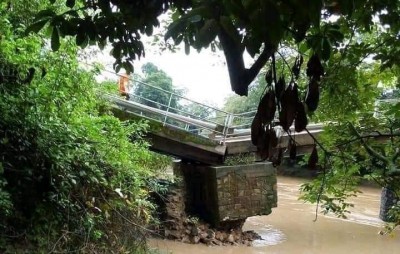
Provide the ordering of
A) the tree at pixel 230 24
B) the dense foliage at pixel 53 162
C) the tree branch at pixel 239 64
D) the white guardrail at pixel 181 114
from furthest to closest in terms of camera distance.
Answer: the white guardrail at pixel 181 114 → the dense foliage at pixel 53 162 → the tree branch at pixel 239 64 → the tree at pixel 230 24

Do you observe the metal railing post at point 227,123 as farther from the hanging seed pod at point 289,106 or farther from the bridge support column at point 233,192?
the hanging seed pod at point 289,106

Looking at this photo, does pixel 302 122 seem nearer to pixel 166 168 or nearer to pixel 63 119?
pixel 63 119

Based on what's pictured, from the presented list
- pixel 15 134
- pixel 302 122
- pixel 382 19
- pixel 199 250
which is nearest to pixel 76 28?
pixel 302 122

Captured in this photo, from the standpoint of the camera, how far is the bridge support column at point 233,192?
770 cm

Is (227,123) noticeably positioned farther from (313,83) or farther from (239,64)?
(239,64)

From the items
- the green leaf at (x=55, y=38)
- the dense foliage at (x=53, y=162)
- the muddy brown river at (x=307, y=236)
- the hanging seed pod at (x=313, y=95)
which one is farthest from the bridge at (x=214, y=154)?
the hanging seed pod at (x=313, y=95)

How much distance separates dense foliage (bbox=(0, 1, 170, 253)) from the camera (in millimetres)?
3404

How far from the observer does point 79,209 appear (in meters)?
3.63

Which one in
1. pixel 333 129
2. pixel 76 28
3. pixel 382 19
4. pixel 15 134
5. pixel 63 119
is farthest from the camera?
pixel 63 119

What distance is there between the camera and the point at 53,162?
3469mm

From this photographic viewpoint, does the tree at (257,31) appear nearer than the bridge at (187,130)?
Yes

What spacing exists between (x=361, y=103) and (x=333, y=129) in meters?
0.30

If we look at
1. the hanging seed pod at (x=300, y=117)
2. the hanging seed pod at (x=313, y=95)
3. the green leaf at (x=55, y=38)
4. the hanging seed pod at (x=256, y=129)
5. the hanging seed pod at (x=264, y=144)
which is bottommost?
the hanging seed pod at (x=264, y=144)

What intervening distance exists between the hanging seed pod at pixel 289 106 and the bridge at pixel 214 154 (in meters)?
5.95
